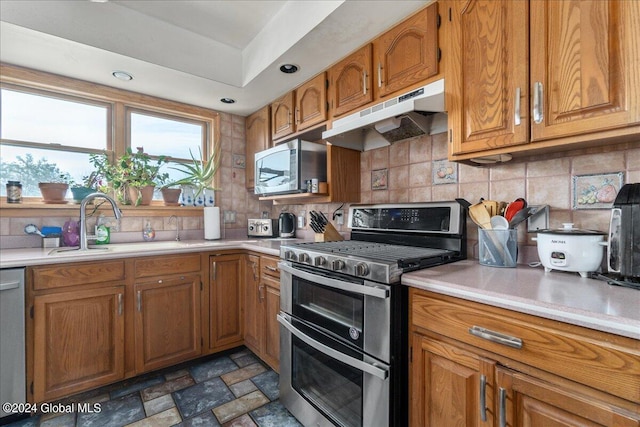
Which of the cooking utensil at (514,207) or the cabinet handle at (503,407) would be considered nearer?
the cabinet handle at (503,407)

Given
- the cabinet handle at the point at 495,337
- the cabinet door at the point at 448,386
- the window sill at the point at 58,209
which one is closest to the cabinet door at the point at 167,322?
the window sill at the point at 58,209

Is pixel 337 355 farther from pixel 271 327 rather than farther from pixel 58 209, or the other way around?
pixel 58 209

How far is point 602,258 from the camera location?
1.07m

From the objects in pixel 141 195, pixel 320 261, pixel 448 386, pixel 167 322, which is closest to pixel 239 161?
pixel 141 195

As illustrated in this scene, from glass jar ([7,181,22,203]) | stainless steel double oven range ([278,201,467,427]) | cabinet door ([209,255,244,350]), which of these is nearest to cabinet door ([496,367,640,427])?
stainless steel double oven range ([278,201,467,427])

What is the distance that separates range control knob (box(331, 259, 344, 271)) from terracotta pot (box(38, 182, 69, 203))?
219 cm

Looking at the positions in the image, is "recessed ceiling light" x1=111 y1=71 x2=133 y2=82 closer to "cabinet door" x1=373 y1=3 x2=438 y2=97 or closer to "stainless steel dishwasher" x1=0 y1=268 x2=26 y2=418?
"stainless steel dishwasher" x1=0 y1=268 x2=26 y2=418

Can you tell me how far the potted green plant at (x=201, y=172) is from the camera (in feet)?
8.99

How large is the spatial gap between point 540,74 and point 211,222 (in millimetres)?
2472

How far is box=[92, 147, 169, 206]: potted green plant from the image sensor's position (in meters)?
2.38

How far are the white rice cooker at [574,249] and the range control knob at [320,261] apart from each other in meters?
0.90

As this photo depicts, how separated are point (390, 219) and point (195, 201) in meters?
1.93

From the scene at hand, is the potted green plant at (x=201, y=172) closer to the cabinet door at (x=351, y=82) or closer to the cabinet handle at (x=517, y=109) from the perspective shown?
the cabinet door at (x=351, y=82)

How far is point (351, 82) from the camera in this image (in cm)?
185
